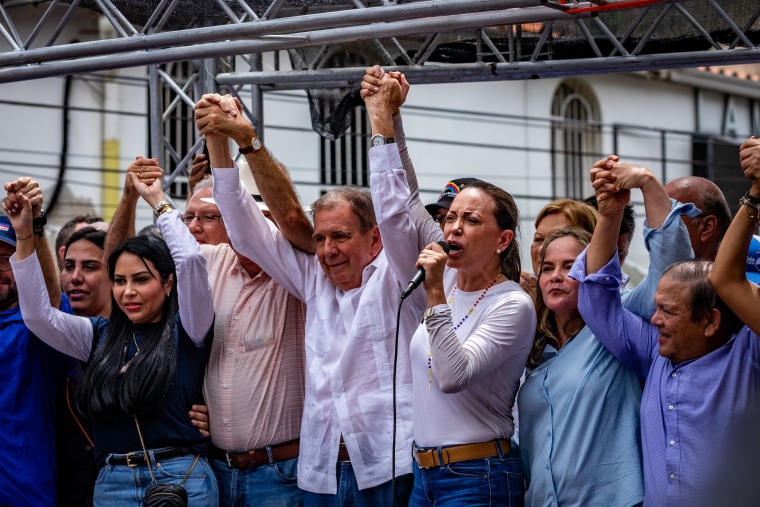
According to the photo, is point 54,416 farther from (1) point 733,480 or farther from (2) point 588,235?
(1) point 733,480

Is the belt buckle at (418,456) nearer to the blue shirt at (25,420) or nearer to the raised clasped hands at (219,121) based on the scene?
the raised clasped hands at (219,121)

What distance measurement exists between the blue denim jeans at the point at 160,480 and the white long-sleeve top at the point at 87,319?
1.58 ft

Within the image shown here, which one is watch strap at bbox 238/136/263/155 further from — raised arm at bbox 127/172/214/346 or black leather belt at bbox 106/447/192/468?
black leather belt at bbox 106/447/192/468

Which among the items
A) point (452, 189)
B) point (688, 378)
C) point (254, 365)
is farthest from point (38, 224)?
point (688, 378)

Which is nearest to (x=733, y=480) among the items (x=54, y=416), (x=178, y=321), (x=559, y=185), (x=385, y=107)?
(x=385, y=107)

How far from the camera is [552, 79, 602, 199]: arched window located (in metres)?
18.2

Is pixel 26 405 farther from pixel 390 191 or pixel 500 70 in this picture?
pixel 500 70

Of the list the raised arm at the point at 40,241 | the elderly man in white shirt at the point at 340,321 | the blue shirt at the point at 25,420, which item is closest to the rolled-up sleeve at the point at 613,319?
the elderly man in white shirt at the point at 340,321

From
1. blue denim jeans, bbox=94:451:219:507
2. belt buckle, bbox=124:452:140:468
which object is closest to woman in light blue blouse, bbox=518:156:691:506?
blue denim jeans, bbox=94:451:219:507

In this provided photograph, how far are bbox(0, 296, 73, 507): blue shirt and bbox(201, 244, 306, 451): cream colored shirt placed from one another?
2.65ft

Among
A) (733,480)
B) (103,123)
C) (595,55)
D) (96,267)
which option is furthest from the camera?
(103,123)

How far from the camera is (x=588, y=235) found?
4105mm

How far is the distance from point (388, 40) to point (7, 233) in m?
2.76

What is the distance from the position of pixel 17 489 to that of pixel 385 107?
2.20 m
